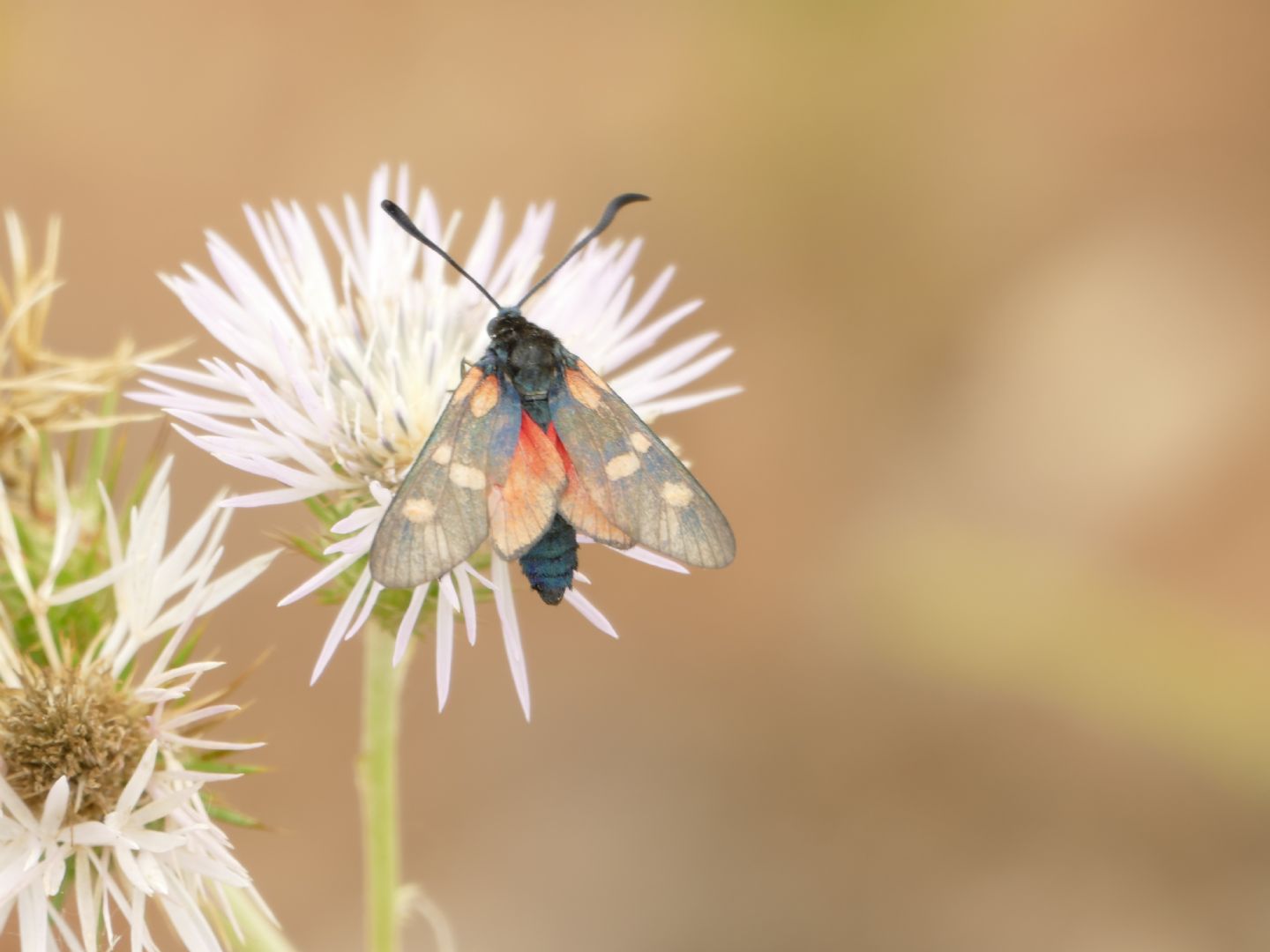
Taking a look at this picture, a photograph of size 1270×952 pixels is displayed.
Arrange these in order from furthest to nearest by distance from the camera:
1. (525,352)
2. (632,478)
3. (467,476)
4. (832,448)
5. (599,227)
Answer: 1. (832,448)
2. (599,227)
3. (525,352)
4. (632,478)
5. (467,476)

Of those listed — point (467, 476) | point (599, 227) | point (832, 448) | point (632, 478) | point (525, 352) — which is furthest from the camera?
point (832, 448)

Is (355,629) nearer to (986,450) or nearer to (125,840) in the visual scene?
(125,840)

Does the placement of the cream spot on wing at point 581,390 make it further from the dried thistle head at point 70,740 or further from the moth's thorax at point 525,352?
the dried thistle head at point 70,740

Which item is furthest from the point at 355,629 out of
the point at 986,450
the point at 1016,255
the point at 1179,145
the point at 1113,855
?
the point at 1179,145

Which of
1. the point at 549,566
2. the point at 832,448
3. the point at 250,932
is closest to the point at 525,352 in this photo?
the point at 549,566

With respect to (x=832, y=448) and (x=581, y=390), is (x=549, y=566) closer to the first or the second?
(x=581, y=390)

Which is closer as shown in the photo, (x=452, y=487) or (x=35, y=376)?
(x=452, y=487)

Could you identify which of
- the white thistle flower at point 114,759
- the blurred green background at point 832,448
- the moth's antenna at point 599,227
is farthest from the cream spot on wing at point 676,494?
the blurred green background at point 832,448
